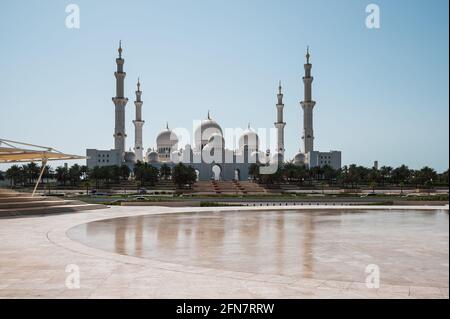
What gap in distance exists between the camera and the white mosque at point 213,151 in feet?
274

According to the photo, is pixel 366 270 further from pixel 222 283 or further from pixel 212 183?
pixel 212 183

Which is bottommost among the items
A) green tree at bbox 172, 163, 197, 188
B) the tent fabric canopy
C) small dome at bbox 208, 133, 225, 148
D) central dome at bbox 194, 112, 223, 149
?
green tree at bbox 172, 163, 197, 188

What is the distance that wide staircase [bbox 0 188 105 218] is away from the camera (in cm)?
2235

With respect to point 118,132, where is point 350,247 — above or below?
below

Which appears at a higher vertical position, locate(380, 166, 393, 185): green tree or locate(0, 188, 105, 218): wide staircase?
locate(380, 166, 393, 185): green tree

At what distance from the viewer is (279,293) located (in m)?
7.15

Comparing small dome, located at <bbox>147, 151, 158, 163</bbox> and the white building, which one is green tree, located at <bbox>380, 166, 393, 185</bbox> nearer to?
the white building

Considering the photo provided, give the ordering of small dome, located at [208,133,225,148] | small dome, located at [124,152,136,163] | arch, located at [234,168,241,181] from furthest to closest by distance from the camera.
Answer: small dome, located at [124,152,136,163] < arch, located at [234,168,241,181] < small dome, located at [208,133,225,148]

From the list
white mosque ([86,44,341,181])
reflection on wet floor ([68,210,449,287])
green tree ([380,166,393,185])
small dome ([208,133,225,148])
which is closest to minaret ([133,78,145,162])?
white mosque ([86,44,341,181])

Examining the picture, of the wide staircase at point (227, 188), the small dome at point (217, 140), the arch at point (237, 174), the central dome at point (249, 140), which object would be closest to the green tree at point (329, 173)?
the wide staircase at point (227, 188)

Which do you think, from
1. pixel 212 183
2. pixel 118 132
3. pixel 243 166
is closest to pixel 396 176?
pixel 243 166

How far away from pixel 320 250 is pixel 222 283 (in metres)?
5.04

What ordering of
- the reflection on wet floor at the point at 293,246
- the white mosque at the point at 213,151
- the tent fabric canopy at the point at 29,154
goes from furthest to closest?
the white mosque at the point at 213,151 → the tent fabric canopy at the point at 29,154 → the reflection on wet floor at the point at 293,246

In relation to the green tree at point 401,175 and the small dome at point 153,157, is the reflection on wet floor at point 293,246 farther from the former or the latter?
the small dome at point 153,157
